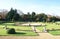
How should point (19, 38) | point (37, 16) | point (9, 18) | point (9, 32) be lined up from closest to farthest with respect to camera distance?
point (19, 38) → point (9, 32) → point (9, 18) → point (37, 16)

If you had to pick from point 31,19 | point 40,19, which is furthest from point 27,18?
point 40,19

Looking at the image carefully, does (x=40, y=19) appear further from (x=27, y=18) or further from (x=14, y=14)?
(x=14, y=14)

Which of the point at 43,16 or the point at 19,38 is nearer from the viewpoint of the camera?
the point at 19,38

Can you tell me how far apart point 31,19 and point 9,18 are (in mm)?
11106

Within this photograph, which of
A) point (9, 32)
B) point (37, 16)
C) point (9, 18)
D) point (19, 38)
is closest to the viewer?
point (19, 38)

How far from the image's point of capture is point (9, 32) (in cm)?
2005

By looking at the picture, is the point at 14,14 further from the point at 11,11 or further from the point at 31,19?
the point at 31,19

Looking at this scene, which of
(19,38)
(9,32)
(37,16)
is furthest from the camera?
(37,16)

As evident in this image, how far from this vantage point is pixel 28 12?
73.1 metres

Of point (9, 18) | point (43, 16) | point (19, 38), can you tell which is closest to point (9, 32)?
point (19, 38)

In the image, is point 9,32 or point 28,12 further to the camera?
point 28,12

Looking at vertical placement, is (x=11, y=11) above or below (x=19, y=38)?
above

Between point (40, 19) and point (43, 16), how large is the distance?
2.73 meters

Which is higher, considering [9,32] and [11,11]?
[11,11]
